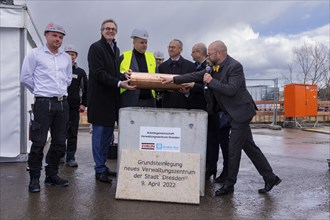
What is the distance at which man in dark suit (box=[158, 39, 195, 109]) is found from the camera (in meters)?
5.76

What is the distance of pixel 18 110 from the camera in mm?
6699

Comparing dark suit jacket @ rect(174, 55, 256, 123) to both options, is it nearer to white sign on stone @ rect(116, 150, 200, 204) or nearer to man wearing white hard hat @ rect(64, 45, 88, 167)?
white sign on stone @ rect(116, 150, 200, 204)

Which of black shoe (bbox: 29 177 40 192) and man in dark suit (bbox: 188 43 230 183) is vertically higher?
man in dark suit (bbox: 188 43 230 183)

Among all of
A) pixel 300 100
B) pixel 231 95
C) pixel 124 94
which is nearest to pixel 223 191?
pixel 231 95

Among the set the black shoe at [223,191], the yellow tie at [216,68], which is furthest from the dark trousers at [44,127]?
the black shoe at [223,191]

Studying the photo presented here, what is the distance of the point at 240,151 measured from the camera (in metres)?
5.02

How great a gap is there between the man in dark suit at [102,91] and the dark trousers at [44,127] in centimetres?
44

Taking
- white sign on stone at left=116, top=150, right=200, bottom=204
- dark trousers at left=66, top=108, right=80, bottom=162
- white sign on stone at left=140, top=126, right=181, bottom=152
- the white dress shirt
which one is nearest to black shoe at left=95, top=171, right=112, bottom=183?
white sign on stone at left=116, top=150, right=200, bottom=204

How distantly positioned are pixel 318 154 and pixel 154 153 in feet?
19.3

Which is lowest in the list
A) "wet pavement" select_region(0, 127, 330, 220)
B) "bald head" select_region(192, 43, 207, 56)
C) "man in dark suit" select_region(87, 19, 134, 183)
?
"wet pavement" select_region(0, 127, 330, 220)

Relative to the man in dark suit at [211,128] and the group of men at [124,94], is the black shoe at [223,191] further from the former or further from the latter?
the man in dark suit at [211,128]

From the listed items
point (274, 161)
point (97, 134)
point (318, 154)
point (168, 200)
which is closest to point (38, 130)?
point (97, 134)

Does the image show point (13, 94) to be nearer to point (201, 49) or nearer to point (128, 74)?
point (128, 74)

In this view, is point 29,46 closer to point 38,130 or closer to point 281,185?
point 38,130
